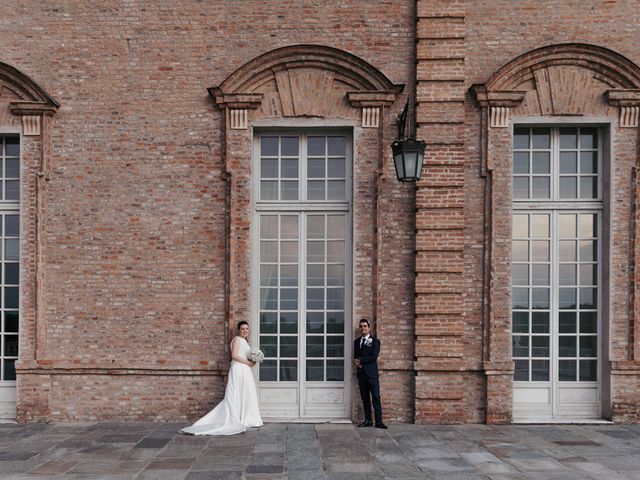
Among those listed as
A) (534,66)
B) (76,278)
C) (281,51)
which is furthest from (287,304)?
(534,66)

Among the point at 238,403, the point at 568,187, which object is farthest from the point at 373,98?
the point at 238,403

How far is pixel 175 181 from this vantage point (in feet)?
28.4

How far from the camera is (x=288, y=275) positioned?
8930 millimetres

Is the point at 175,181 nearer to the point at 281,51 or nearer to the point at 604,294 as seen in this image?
the point at 281,51

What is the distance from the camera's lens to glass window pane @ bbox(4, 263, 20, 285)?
29.0 ft

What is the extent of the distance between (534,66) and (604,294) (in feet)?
12.3

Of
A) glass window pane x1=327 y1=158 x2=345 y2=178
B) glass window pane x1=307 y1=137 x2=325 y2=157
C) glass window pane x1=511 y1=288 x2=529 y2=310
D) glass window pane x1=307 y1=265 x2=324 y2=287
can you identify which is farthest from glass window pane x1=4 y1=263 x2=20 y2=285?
glass window pane x1=511 y1=288 x2=529 y2=310

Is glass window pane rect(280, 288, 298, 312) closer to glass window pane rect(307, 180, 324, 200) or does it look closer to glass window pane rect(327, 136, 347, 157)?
glass window pane rect(307, 180, 324, 200)

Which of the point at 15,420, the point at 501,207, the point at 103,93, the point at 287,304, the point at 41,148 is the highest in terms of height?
the point at 103,93

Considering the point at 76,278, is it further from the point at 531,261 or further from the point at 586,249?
the point at 586,249

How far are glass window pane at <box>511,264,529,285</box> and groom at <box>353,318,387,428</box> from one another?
2536 millimetres

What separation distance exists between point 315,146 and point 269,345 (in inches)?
130

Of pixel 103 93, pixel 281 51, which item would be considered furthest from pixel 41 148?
pixel 281 51

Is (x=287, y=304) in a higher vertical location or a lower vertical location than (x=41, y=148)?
lower
